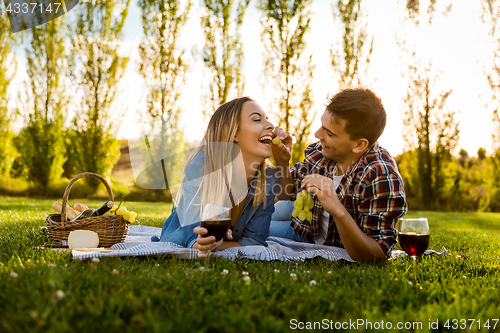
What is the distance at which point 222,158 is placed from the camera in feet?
10.6

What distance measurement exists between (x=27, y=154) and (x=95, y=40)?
492cm

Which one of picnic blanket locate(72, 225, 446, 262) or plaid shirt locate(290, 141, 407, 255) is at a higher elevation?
plaid shirt locate(290, 141, 407, 255)

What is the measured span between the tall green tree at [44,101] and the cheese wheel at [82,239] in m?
12.3

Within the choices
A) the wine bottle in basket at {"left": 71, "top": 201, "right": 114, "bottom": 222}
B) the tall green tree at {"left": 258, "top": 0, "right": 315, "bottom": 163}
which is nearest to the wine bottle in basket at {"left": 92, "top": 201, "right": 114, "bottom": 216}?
the wine bottle in basket at {"left": 71, "top": 201, "right": 114, "bottom": 222}

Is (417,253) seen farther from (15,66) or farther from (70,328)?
(15,66)

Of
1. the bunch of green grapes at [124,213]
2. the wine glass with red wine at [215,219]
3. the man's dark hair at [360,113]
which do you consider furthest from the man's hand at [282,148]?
the bunch of green grapes at [124,213]

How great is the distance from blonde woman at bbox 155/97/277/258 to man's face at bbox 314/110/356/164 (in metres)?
A: 0.48

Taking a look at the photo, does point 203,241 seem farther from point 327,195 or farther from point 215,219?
point 327,195

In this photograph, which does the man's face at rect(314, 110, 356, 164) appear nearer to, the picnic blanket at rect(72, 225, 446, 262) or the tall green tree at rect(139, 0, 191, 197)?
the picnic blanket at rect(72, 225, 446, 262)

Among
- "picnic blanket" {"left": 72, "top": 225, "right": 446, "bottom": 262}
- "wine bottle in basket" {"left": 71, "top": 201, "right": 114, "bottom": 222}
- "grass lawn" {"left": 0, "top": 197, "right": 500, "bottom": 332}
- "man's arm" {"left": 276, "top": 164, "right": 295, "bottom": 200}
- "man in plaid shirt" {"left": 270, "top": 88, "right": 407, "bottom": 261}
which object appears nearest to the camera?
A: "grass lawn" {"left": 0, "top": 197, "right": 500, "bottom": 332}

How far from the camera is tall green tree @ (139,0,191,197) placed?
12.8m

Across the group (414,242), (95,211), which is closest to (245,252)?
(414,242)

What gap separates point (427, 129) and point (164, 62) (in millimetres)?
9480

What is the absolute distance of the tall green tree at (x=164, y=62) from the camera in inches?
502
